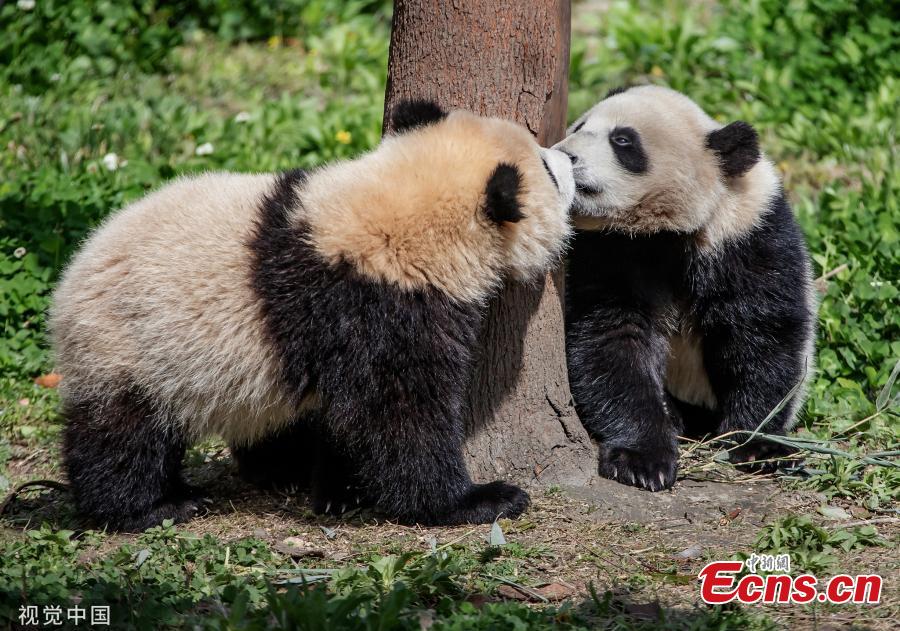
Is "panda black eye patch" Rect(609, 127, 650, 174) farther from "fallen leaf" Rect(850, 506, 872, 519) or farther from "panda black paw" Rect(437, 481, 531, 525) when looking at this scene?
"fallen leaf" Rect(850, 506, 872, 519)

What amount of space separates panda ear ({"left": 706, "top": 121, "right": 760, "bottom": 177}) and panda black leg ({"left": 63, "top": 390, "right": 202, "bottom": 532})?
3.01 m

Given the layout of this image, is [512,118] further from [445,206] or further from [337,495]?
[337,495]

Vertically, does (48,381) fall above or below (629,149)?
below

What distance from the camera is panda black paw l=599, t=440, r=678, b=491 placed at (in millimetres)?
4918

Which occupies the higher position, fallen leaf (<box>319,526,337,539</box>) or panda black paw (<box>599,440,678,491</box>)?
panda black paw (<box>599,440,678,491</box>)

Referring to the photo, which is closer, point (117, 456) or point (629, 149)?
point (117, 456)

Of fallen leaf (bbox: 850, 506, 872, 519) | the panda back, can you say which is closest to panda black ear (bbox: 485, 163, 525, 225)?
the panda back

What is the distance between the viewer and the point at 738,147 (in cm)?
526

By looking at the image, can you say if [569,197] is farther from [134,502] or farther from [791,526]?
[134,502]

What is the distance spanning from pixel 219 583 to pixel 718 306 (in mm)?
2839

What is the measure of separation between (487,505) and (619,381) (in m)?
1.16

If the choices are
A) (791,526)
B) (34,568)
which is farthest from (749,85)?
(34,568)

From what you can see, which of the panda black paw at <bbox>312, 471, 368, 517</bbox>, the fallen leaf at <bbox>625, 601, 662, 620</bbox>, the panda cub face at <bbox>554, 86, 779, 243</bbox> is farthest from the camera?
the panda cub face at <bbox>554, 86, 779, 243</bbox>

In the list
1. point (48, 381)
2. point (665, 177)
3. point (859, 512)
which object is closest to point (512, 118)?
point (665, 177)
